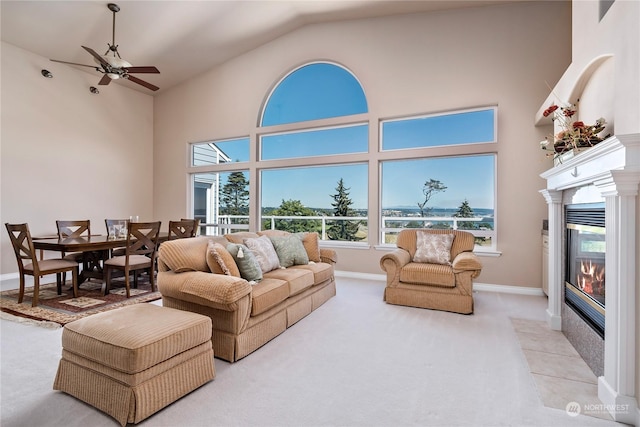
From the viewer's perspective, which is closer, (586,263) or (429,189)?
(586,263)

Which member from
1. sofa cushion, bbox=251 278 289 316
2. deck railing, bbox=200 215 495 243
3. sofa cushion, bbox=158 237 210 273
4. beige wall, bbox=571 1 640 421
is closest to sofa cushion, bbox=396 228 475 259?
deck railing, bbox=200 215 495 243

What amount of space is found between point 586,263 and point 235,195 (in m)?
5.94

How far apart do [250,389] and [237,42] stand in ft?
19.6

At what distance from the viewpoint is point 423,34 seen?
4949mm

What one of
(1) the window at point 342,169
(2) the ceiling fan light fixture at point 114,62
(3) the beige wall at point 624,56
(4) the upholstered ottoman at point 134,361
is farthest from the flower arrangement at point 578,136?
(2) the ceiling fan light fixture at point 114,62

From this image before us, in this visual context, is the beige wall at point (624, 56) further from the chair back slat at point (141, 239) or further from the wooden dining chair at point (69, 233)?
the wooden dining chair at point (69, 233)

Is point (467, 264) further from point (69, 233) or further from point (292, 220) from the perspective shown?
point (69, 233)

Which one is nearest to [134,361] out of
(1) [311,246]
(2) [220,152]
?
(1) [311,246]

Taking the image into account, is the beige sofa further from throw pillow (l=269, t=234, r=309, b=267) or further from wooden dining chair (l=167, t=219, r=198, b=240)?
wooden dining chair (l=167, t=219, r=198, b=240)

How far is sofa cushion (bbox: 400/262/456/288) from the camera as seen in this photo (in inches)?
140

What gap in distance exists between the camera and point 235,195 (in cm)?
686

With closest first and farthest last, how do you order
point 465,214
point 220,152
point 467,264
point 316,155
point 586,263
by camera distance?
1. point 586,263
2. point 467,264
3. point 465,214
4. point 316,155
5. point 220,152

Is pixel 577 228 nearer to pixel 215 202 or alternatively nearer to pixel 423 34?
pixel 423 34

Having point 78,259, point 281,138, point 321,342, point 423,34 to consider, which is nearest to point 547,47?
point 423,34
